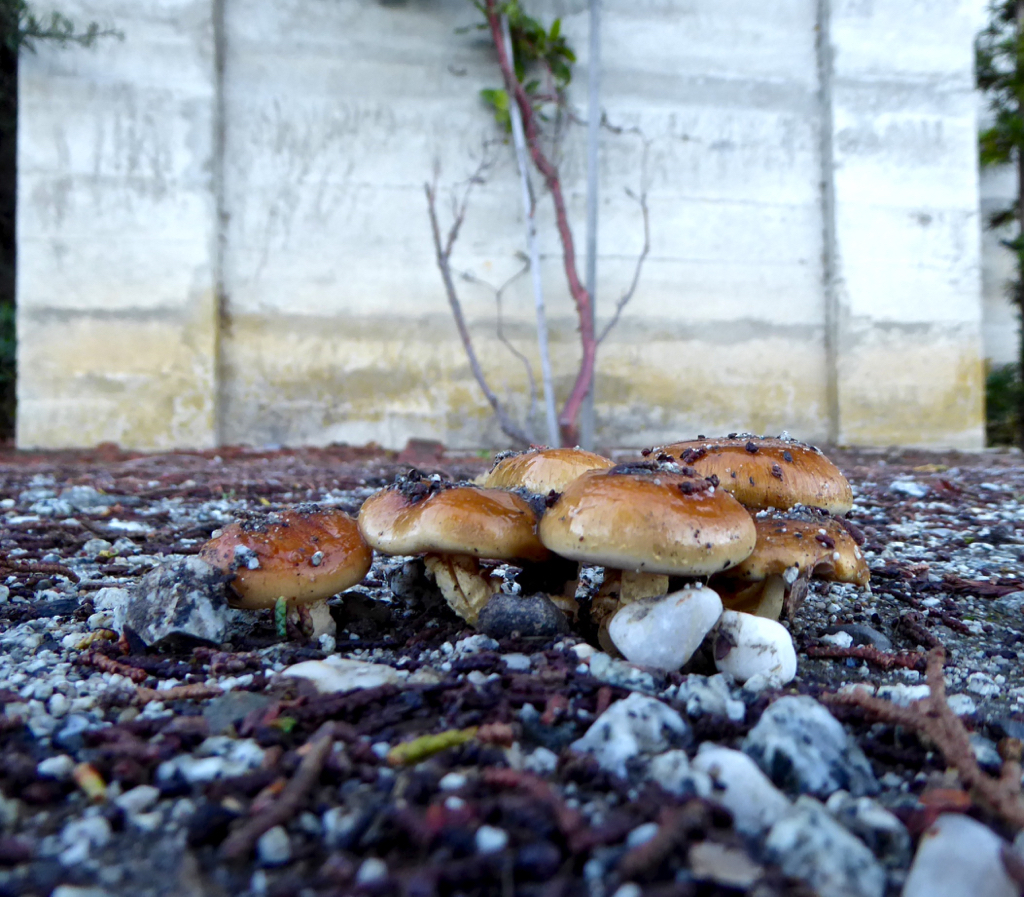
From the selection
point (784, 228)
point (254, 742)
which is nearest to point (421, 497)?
point (254, 742)

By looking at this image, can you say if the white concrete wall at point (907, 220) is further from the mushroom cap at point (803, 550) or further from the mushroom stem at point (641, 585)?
the mushroom stem at point (641, 585)

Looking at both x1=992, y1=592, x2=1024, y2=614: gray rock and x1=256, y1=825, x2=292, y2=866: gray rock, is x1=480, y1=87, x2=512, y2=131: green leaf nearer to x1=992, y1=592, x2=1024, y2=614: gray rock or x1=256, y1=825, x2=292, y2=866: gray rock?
x1=992, y1=592, x2=1024, y2=614: gray rock

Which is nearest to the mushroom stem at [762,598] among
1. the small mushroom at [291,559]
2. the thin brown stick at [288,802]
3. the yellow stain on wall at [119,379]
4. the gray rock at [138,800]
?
the small mushroom at [291,559]

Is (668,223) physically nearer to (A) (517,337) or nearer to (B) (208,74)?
(A) (517,337)

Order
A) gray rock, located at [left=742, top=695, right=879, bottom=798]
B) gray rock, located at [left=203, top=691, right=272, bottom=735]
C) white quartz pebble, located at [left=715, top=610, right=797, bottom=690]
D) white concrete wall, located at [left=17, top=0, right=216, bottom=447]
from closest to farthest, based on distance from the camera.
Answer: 1. gray rock, located at [left=742, top=695, right=879, bottom=798]
2. gray rock, located at [left=203, top=691, right=272, bottom=735]
3. white quartz pebble, located at [left=715, top=610, right=797, bottom=690]
4. white concrete wall, located at [left=17, top=0, right=216, bottom=447]

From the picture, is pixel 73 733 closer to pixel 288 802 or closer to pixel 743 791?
pixel 288 802

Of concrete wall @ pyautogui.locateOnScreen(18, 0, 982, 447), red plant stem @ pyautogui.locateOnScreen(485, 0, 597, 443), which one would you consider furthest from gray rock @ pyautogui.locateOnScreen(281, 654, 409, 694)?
concrete wall @ pyautogui.locateOnScreen(18, 0, 982, 447)

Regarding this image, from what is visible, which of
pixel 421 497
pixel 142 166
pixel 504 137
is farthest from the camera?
pixel 504 137
